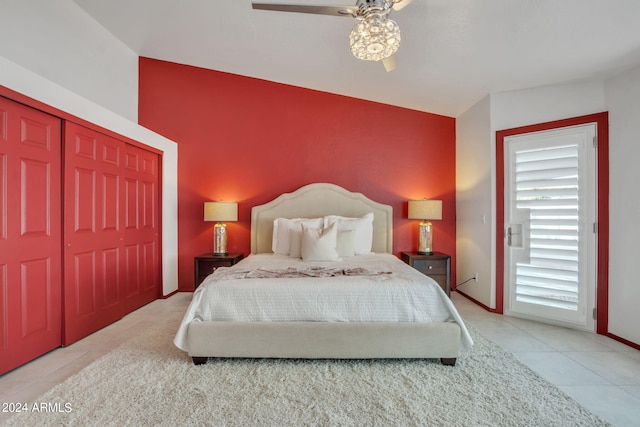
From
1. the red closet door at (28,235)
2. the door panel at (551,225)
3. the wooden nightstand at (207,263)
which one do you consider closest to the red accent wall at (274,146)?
the wooden nightstand at (207,263)

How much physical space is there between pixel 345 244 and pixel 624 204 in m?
2.63

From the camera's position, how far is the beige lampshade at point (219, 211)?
3.86 metres

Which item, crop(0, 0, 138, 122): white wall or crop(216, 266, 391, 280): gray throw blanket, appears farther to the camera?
crop(0, 0, 138, 122): white wall

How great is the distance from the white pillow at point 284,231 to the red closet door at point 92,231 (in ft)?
5.63

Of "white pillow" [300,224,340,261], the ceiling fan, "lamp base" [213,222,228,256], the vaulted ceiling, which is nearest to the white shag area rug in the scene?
"white pillow" [300,224,340,261]

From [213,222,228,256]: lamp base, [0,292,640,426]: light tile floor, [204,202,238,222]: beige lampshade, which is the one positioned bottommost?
[0,292,640,426]: light tile floor

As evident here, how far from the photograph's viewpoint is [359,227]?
387 centimetres

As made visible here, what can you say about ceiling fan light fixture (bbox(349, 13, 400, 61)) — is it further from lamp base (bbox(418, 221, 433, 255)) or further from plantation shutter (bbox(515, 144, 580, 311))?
lamp base (bbox(418, 221, 433, 255))

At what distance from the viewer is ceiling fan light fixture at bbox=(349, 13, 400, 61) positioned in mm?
1648

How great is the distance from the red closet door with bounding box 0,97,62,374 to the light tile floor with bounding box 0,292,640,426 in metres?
0.22

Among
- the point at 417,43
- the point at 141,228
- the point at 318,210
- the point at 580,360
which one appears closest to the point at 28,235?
the point at 141,228

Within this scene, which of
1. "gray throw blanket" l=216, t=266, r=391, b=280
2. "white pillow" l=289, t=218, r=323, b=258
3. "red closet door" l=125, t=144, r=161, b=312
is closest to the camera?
"gray throw blanket" l=216, t=266, r=391, b=280

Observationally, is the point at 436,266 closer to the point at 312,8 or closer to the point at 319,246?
the point at 319,246

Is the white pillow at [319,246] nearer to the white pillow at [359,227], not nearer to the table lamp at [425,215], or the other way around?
the white pillow at [359,227]
